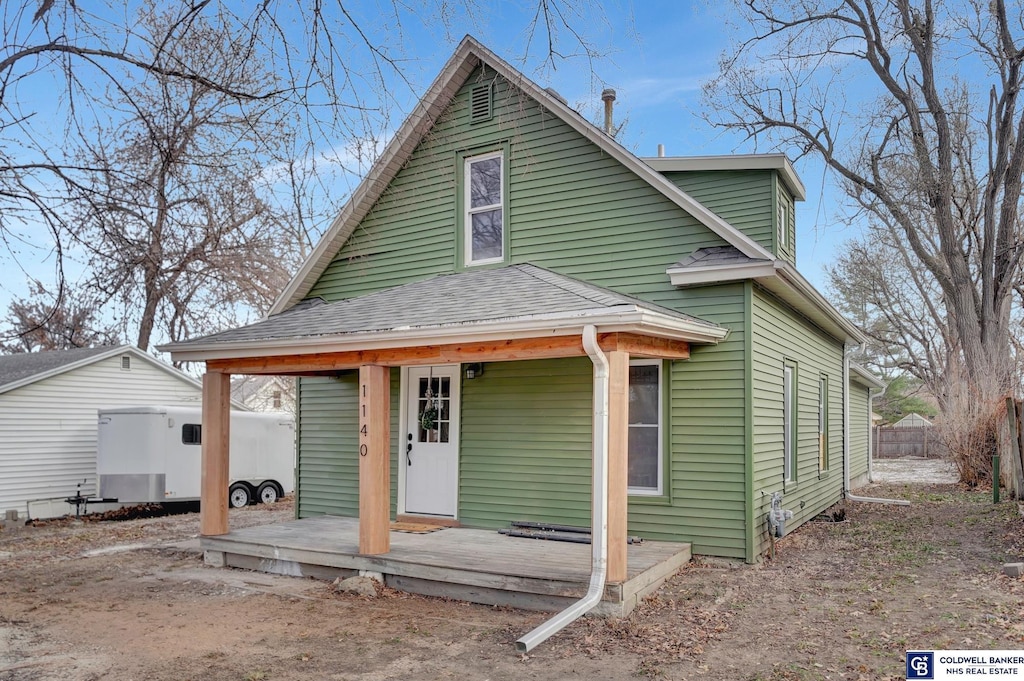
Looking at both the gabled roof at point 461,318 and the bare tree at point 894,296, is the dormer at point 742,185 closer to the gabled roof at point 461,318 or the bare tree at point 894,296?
the gabled roof at point 461,318

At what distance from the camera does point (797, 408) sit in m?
10.3

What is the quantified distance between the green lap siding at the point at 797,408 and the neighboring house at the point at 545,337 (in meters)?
0.06

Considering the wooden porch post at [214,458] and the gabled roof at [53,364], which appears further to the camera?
the gabled roof at [53,364]

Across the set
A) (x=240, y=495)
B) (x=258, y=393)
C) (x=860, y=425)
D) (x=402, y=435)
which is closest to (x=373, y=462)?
(x=402, y=435)

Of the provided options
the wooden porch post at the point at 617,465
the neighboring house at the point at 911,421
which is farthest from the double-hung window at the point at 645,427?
the neighboring house at the point at 911,421

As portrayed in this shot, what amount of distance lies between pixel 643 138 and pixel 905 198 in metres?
12.7

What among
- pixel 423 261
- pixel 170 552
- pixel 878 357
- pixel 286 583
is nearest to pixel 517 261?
pixel 423 261

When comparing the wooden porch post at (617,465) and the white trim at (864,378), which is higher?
the white trim at (864,378)

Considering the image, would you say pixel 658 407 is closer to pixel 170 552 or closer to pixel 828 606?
pixel 828 606

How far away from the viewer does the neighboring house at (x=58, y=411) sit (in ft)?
49.0

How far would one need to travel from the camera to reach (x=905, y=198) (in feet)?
67.8

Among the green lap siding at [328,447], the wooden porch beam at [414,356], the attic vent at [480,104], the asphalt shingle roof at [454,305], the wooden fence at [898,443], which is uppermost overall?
the attic vent at [480,104]

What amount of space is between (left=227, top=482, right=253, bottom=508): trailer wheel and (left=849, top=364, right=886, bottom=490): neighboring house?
527 inches

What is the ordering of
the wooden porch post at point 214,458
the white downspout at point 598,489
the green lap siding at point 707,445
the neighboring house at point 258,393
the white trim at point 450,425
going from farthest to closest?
1. the neighboring house at point 258,393
2. the white trim at point 450,425
3. the wooden porch post at point 214,458
4. the green lap siding at point 707,445
5. the white downspout at point 598,489
